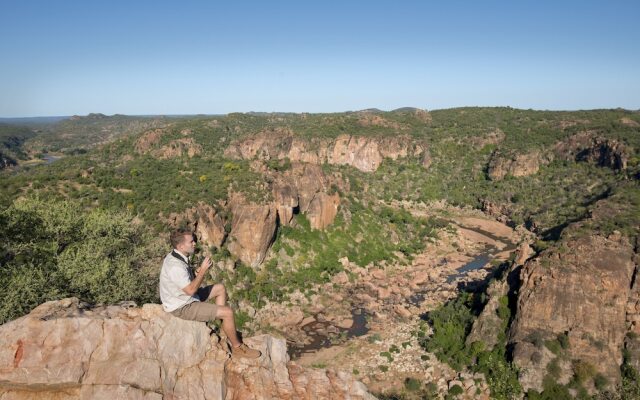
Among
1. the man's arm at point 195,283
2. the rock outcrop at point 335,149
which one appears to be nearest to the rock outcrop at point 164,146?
the rock outcrop at point 335,149

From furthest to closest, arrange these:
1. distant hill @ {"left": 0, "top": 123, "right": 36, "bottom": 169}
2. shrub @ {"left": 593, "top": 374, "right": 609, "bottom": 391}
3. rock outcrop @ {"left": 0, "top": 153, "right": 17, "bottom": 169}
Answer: distant hill @ {"left": 0, "top": 123, "right": 36, "bottom": 169}
rock outcrop @ {"left": 0, "top": 153, "right": 17, "bottom": 169}
shrub @ {"left": 593, "top": 374, "right": 609, "bottom": 391}

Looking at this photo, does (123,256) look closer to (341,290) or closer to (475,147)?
(341,290)

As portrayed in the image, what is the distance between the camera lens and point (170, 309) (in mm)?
9953

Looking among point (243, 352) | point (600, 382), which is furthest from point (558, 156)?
point (243, 352)

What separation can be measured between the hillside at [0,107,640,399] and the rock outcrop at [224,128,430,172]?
1170cm

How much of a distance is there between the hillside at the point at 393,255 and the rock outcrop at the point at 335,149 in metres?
11.7

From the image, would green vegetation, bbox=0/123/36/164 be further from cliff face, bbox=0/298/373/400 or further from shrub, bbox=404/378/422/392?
cliff face, bbox=0/298/373/400

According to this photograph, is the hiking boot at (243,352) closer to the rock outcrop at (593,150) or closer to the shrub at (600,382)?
the shrub at (600,382)

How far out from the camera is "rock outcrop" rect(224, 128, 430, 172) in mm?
99500

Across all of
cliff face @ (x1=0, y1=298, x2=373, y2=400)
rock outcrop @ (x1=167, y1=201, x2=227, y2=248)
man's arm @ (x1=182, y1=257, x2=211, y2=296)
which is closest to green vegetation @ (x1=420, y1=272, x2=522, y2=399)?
rock outcrop @ (x1=167, y1=201, x2=227, y2=248)

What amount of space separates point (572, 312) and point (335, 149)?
7455 cm

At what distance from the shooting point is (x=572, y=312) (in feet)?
106

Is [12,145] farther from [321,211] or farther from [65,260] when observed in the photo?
[65,260]

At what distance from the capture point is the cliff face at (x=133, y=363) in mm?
8656
